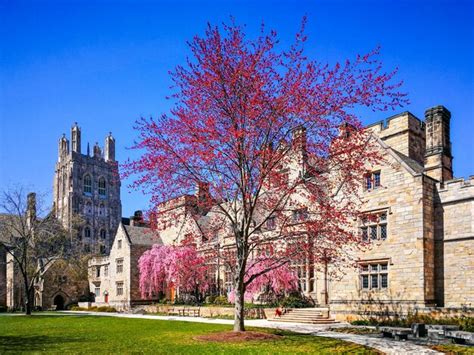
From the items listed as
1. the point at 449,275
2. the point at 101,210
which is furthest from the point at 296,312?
the point at 101,210

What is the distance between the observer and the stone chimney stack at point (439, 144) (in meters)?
28.1

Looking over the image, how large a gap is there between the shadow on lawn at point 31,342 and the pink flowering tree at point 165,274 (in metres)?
20.6

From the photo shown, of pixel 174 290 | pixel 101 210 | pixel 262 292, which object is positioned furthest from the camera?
pixel 101 210

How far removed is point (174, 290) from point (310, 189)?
107 ft

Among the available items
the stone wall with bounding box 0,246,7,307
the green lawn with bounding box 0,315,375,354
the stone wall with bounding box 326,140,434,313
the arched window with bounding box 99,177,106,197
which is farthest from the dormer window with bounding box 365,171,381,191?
the arched window with bounding box 99,177,106,197

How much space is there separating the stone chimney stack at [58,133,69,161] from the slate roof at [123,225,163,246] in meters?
61.1

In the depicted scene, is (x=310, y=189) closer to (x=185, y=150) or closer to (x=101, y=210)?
(x=185, y=150)

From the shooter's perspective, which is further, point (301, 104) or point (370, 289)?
point (370, 289)

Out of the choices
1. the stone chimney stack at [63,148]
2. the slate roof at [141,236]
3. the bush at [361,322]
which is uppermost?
the stone chimney stack at [63,148]

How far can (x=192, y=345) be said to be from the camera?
1597cm

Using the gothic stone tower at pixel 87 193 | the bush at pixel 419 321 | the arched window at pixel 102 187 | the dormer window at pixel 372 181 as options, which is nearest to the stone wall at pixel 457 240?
the bush at pixel 419 321

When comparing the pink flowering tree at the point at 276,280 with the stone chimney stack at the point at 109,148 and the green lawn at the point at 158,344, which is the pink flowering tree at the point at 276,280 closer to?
the green lawn at the point at 158,344

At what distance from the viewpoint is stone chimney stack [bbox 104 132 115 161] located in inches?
4311

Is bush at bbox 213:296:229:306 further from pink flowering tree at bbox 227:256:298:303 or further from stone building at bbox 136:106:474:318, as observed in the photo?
stone building at bbox 136:106:474:318
